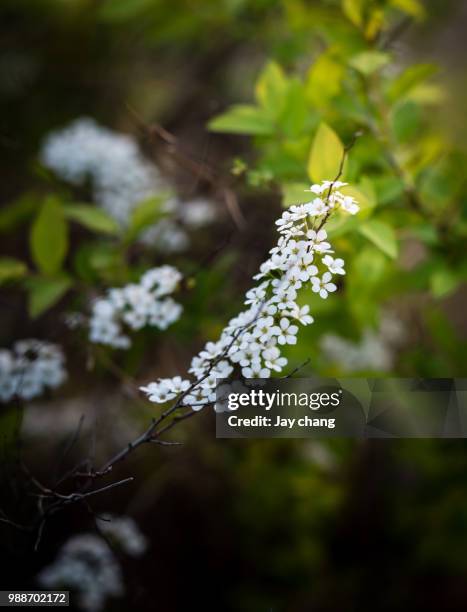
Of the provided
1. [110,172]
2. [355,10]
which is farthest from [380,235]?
[110,172]

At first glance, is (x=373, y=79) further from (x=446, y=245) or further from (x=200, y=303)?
(x=200, y=303)

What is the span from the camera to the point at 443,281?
1.61 m

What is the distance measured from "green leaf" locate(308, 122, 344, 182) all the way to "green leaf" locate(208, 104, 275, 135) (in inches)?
15.7

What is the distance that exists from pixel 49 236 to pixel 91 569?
3.91 feet

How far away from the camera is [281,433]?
4.53 ft

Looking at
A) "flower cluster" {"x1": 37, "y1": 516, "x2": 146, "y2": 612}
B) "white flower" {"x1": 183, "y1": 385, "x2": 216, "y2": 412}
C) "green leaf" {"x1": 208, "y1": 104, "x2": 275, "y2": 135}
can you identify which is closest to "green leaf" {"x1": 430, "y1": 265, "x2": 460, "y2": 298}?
"green leaf" {"x1": 208, "y1": 104, "x2": 275, "y2": 135}

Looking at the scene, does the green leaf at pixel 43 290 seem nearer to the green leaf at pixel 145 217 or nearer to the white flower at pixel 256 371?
the green leaf at pixel 145 217

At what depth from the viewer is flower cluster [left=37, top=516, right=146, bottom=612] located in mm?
2006

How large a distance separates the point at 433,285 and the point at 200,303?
2.33ft

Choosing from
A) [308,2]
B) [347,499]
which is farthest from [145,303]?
[347,499]

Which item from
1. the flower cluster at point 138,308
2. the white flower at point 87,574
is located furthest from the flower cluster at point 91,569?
the flower cluster at point 138,308

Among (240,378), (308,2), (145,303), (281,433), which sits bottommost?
(281,433)

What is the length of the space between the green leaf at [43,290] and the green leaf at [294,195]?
32.2 inches

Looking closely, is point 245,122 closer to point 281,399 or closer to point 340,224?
point 340,224
